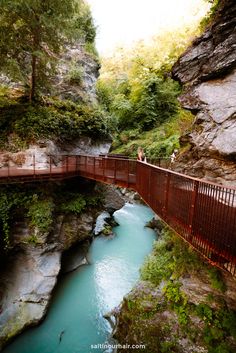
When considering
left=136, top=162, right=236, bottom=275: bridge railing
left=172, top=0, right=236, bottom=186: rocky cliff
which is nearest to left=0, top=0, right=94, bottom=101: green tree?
left=172, top=0, right=236, bottom=186: rocky cliff

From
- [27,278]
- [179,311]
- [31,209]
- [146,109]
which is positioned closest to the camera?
[179,311]

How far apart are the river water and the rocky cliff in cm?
813

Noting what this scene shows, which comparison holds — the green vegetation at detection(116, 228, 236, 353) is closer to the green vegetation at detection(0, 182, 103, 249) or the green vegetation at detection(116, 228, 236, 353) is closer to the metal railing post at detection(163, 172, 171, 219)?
the metal railing post at detection(163, 172, 171, 219)

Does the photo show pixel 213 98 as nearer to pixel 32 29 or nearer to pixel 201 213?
pixel 201 213

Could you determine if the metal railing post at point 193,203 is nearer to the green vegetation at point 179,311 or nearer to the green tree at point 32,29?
the green vegetation at point 179,311

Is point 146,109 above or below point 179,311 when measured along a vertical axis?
above

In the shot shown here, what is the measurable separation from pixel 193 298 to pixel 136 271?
704 centimetres

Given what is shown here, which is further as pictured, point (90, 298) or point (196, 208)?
point (90, 298)

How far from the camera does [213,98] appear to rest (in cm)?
893

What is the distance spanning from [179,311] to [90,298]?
19.8 ft

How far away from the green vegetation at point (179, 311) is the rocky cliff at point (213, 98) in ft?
11.4

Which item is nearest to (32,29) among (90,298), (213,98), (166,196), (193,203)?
(213,98)

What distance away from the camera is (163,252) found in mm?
10984

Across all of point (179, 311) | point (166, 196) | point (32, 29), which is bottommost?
point (179, 311)
